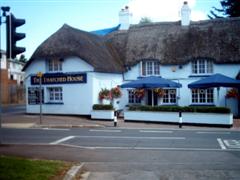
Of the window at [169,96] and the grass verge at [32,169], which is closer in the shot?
the grass verge at [32,169]

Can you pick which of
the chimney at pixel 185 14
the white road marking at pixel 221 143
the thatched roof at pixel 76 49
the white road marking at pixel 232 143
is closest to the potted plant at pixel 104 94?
the thatched roof at pixel 76 49

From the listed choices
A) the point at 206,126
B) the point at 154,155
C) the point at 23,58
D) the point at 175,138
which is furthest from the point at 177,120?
the point at 23,58

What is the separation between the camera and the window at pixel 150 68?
32188 mm

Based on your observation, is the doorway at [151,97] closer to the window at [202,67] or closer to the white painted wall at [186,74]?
the white painted wall at [186,74]

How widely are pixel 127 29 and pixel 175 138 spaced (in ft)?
72.0

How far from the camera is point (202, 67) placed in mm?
30750

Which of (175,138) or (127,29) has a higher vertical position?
(127,29)

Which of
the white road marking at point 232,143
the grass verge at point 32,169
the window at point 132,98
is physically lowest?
the white road marking at point 232,143

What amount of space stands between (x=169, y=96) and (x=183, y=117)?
779 centimetres

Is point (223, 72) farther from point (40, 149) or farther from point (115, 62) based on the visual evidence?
point (40, 149)

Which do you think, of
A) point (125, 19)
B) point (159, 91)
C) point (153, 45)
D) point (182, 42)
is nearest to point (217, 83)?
point (159, 91)

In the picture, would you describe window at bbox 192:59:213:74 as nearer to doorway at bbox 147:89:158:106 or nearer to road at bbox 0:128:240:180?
doorway at bbox 147:89:158:106

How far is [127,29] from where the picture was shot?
37.1 m

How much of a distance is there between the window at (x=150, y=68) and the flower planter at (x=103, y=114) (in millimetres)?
7804
